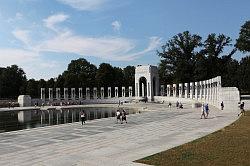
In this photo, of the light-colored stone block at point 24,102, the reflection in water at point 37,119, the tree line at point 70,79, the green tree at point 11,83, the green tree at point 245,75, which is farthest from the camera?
the green tree at point 11,83

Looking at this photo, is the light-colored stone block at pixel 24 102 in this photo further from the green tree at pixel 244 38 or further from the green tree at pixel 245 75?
the green tree at pixel 244 38

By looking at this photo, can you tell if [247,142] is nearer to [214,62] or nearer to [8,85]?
[214,62]

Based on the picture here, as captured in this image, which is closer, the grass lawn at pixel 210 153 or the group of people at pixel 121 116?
the grass lawn at pixel 210 153

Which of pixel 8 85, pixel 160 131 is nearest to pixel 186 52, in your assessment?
pixel 8 85

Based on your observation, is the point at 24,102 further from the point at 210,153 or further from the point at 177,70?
the point at 210,153

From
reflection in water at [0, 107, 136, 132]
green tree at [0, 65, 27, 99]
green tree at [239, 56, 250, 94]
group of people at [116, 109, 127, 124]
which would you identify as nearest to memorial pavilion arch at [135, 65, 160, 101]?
green tree at [239, 56, 250, 94]

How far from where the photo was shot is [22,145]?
21656mm

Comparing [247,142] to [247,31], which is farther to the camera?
[247,31]

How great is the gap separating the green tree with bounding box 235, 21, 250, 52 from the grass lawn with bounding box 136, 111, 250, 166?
6329cm

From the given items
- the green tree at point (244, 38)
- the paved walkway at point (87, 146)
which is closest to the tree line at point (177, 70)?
the green tree at point (244, 38)

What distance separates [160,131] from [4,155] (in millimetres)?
12243

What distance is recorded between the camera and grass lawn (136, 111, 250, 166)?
14632 millimetres

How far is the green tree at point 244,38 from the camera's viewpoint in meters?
79.0

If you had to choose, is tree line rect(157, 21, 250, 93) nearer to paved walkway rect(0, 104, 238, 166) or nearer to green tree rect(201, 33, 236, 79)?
green tree rect(201, 33, 236, 79)
